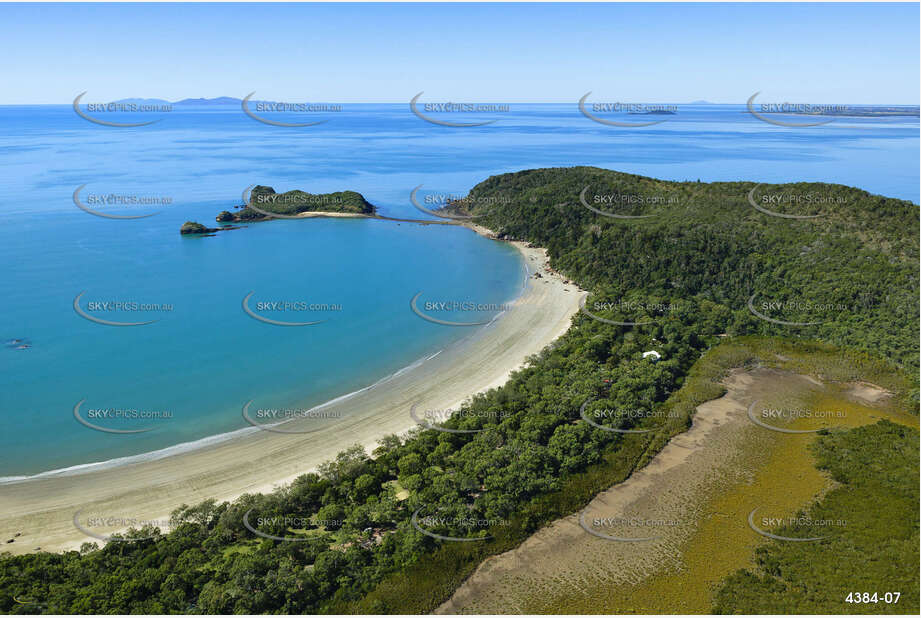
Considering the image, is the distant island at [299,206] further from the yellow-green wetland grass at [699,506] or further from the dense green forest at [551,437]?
the yellow-green wetland grass at [699,506]

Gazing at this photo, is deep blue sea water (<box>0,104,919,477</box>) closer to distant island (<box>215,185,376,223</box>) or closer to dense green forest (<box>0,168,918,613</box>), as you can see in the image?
distant island (<box>215,185,376,223</box>)

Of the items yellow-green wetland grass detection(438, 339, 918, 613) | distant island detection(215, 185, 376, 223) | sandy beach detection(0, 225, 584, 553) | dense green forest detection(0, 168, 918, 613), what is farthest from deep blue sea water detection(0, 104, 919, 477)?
yellow-green wetland grass detection(438, 339, 918, 613)

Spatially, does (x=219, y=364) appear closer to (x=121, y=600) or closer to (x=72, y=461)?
(x=72, y=461)

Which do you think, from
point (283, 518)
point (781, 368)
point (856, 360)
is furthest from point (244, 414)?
point (856, 360)

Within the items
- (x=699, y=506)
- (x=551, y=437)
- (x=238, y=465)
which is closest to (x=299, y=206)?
(x=238, y=465)

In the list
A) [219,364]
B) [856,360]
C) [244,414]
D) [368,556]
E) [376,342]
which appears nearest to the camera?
[368,556]

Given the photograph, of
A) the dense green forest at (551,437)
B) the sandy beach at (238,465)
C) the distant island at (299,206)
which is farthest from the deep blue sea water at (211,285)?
the dense green forest at (551,437)
